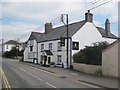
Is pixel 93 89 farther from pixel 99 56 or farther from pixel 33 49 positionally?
pixel 33 49

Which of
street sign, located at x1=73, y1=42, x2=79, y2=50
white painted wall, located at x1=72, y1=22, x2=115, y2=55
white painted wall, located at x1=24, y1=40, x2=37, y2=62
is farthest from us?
white painted wall, located at x1=24, y1=40, x2=37, y2=62

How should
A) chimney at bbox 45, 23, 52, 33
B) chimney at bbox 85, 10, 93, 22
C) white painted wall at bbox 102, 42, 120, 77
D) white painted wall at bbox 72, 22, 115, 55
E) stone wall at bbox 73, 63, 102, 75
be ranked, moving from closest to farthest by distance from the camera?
1. white painted wall at bbox 102, 42, 120, 77
2. stone wall at bbox 73, 63, 102, 75
3. white painted wall at bbox 72, 22, 115, 55
4. chimney at bbox 85, 10, 93, 22
5. chimney at bbox 45, 23, 52, 33

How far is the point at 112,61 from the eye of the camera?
25000 mm

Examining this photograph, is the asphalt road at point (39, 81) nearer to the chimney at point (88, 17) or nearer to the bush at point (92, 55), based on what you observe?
the bush at point (92, 55)

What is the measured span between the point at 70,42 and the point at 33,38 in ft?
63.0

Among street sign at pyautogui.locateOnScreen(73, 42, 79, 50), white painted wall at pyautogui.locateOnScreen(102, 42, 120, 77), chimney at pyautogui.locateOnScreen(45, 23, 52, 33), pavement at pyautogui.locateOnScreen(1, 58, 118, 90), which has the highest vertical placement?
chimney at pyautogui.locateOnScreen(45, 23, 52, 33)

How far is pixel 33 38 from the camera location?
58.5 meters

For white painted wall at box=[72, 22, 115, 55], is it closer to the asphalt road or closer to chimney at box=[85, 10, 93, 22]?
chimney at box=[85, 10, 93, 22]

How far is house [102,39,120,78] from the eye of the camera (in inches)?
953

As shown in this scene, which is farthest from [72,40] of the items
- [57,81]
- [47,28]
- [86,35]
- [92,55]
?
[57,81]

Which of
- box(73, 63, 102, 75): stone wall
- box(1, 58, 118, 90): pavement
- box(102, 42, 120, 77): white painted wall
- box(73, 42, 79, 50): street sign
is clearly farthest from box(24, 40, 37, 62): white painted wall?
box(102, 42, 120, 77): white painted wall

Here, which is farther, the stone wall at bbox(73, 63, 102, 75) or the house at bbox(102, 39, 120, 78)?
the stone wall at bbox(73, 63, 102, 75)

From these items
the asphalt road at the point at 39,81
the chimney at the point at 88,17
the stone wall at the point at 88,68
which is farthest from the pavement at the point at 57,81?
the chimney at the point at 88,17

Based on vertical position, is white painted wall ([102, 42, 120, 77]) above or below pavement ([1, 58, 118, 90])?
above
